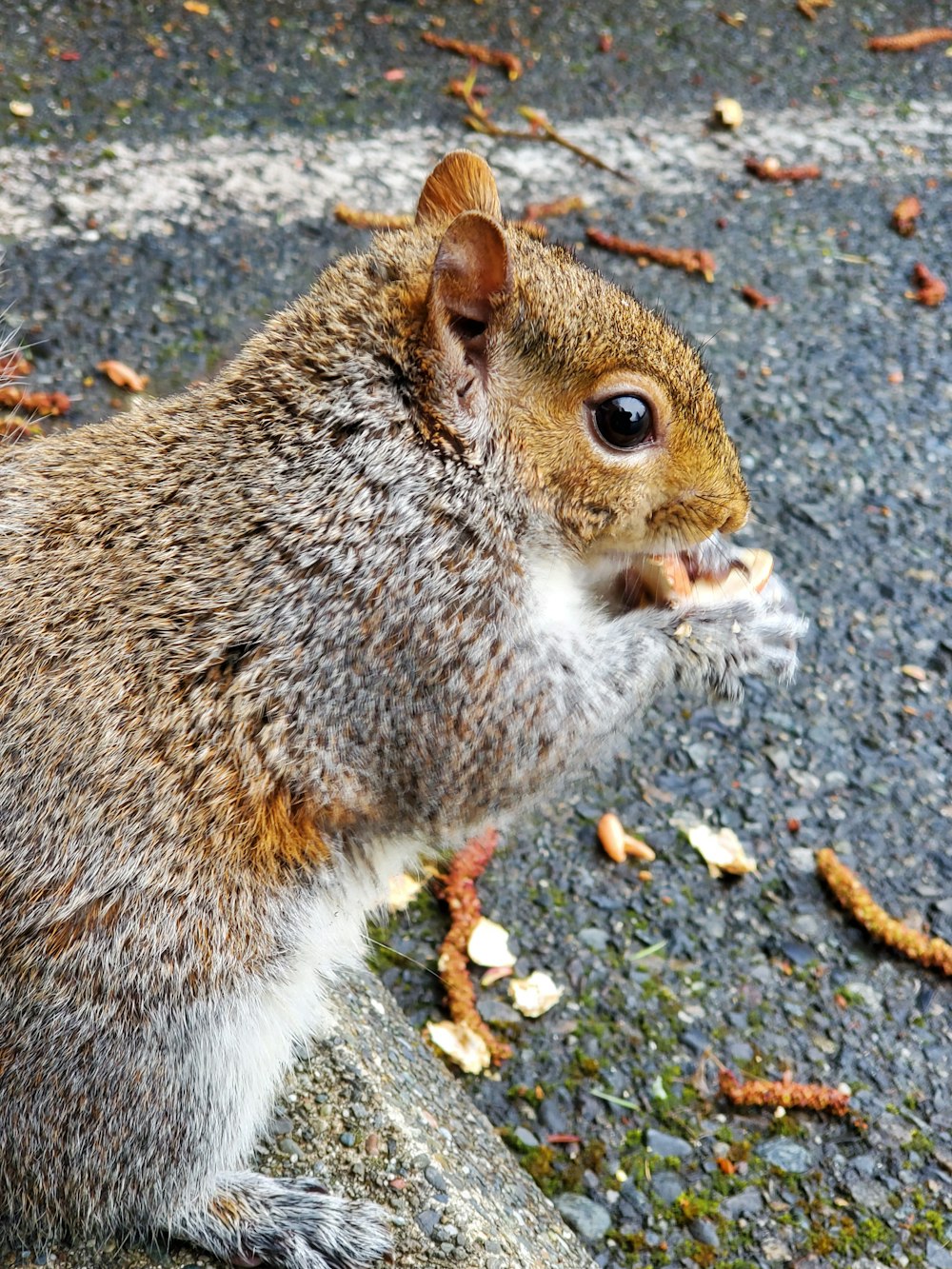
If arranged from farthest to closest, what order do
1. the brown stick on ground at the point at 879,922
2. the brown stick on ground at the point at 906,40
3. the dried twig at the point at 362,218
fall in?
the brown stick on ground at the point at 906,40, the dried twig at the point at 362,218, the brown stick on ground at the point at 879,922

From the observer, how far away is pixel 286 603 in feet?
4.91

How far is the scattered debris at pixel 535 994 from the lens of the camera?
204 centimetres

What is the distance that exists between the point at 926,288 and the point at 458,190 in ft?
7.26

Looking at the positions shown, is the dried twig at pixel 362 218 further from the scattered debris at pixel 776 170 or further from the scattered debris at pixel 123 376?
the scattered debris at pixel 776 170

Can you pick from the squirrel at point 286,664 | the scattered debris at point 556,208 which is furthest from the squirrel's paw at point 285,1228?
the scattered debris at point 556,208

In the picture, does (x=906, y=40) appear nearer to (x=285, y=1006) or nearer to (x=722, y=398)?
(x=722, y=398)

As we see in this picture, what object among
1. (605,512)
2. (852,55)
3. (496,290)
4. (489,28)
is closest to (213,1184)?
(605,512)

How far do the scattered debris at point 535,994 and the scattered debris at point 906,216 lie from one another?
256cm

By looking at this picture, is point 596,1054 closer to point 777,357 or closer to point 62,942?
point 62,942

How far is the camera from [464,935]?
210 cm

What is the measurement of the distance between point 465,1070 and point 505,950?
22 centimetres

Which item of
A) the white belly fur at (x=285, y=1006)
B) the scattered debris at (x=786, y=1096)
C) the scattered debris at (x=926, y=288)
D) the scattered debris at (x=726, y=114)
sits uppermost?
the scattered debris at (x=726, y=114)

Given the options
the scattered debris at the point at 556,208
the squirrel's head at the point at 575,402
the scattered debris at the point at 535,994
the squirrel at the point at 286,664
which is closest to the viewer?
the squirrel at the point at 286,664

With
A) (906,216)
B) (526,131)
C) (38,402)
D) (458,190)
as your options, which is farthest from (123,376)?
(906,216)
